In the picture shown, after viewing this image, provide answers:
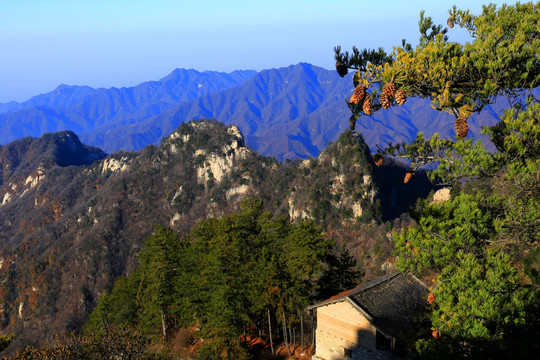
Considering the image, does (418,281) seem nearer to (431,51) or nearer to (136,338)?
(136,338)

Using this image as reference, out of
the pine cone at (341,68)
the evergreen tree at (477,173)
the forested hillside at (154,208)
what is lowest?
the forested hillside at (154,208)

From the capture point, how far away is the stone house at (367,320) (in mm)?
23625

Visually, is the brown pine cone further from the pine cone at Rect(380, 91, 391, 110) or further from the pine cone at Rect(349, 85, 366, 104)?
the pine cone at Rect(349, 85, 366, 104)

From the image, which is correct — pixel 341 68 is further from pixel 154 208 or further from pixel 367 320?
pixel 154 208

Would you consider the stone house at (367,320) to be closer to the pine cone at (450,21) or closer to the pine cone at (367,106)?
the pine cone at (450,21)


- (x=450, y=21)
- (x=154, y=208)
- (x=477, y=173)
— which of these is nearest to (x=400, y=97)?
(x=477, y=173)

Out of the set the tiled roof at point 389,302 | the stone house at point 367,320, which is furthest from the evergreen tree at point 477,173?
the stone house at point 367,320

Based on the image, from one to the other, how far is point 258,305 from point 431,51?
24598 mm

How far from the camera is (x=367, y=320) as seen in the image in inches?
941

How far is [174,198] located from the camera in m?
147

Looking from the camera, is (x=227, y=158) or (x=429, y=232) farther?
(x=227, y=158)

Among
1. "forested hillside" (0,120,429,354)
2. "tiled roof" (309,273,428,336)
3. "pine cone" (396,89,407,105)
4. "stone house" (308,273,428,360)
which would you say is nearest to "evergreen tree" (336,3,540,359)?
"pine cone" (396,89,407,105)

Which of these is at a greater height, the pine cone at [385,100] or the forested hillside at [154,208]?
the pine cone at [385,100]

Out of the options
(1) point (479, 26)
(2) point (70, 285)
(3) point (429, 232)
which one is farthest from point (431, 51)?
(2) point (70, 285)
